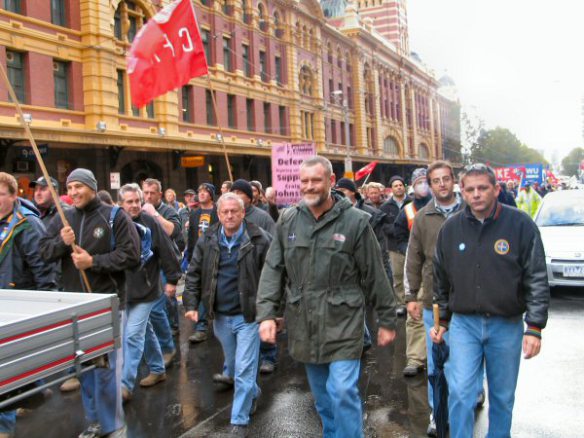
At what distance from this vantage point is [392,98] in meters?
58.3

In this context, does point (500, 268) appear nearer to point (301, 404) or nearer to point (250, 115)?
point (301, 404)

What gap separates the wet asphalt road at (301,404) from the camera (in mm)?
4746

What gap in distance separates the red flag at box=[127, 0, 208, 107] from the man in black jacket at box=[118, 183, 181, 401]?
285 centimetres

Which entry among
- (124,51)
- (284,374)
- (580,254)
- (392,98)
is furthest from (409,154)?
(284,374)

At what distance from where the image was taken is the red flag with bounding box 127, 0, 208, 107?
338 inches

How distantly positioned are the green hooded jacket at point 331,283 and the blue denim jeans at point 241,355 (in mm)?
1007

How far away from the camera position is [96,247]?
15.7 feet

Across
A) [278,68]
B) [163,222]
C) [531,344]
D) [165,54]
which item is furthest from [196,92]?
[531,344]

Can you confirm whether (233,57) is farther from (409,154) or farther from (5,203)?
(409,154)

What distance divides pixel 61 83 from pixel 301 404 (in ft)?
66.0

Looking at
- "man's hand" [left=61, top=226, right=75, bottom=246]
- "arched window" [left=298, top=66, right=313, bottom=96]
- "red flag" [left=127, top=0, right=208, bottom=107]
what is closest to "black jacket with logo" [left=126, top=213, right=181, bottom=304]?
"man's hand" [left=61, top=226, right=75, bottom=246]

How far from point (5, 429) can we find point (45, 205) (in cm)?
308

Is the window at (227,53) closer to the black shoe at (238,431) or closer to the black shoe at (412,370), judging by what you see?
the black shoe at (412,370)

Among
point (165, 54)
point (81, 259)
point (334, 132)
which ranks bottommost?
point (81, 259)
